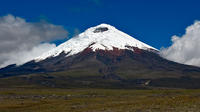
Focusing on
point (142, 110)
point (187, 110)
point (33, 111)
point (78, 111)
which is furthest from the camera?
point (33, 111)

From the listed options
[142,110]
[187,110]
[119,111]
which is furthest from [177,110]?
[119,111]

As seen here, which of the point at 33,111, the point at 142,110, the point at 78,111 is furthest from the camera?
the point at 33,111

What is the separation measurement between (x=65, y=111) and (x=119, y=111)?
11.3m

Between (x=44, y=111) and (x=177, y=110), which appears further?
(x=44, y=111)

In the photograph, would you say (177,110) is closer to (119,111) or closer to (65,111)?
(119,111)

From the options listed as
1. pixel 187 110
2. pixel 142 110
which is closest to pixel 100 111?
pixel 142 110

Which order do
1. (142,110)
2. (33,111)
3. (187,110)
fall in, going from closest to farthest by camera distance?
1. (187,110)
2. (142,110)
3. (33,111)

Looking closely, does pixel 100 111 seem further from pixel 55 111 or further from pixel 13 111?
pixel 13 111

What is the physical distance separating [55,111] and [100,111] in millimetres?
9874

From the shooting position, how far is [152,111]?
54719 millimetres

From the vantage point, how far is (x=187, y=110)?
5334 cm

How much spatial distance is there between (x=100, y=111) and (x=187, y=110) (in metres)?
15.7

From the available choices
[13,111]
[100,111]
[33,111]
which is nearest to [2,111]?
[13,111]

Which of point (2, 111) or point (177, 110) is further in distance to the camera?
point (2, 111)
